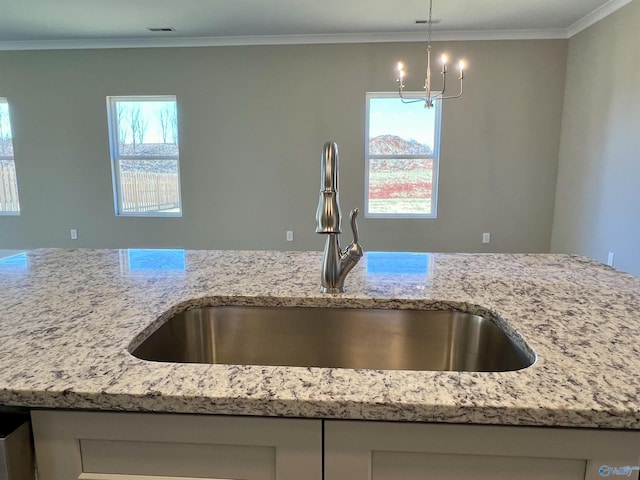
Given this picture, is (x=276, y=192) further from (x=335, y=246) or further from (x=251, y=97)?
(x=335, y=246)

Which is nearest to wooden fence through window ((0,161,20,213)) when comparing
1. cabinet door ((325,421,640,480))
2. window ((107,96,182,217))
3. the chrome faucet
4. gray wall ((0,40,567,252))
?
gray wall ((0,40,567,252))

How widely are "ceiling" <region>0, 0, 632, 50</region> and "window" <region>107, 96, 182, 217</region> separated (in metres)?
0.70

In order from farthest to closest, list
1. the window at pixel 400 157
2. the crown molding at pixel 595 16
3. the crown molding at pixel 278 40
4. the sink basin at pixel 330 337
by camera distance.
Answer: the window at pixel 400 157 → the crown molding at pixel 278 40 → the crown molding at pixel 595 16 → the sink basin at pixel 330 337

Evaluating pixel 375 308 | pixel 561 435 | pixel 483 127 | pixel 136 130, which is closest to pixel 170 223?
pixel 136 130

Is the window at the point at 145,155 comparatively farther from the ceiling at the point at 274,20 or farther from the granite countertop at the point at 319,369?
the granite countertop at the point at 319,369

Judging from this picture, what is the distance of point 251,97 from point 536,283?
4.23m

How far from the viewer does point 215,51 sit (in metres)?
4.73

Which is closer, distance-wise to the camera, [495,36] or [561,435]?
[561,435]

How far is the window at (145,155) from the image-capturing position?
16.3 ft

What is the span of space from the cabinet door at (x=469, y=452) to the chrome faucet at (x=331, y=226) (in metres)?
0.51

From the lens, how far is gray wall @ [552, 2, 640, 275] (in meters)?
3.42

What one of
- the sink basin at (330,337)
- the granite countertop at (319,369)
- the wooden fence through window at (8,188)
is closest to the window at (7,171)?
the wooden fence through window at (8,188)

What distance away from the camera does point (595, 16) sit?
385 centimetres

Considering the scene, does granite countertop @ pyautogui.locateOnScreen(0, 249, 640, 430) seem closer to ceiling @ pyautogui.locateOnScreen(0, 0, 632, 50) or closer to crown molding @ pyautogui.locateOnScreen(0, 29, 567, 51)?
ceiling @ pyautogui.locateOnScreen(0, 0, 632, 50)
